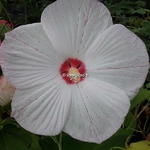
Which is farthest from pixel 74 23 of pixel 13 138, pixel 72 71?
pixel 13 138

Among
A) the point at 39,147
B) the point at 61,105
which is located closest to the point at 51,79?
the point at 61,105

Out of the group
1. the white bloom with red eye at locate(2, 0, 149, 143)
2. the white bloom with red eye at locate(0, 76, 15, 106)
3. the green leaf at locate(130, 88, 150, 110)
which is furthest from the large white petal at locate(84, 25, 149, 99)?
the green leaf at locate(130, 88, 150, 110)

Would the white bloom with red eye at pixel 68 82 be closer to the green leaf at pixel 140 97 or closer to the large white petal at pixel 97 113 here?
the large white petal at pixel 97 113

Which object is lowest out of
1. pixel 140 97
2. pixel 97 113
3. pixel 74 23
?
pixel 140 97

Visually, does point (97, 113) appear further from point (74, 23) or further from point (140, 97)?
point (140, 97)

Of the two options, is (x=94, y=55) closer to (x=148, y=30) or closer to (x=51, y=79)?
(x=51, y=79)

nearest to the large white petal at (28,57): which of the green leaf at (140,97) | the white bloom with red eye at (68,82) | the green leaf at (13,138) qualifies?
the white bloom with red eye at (68,82)
